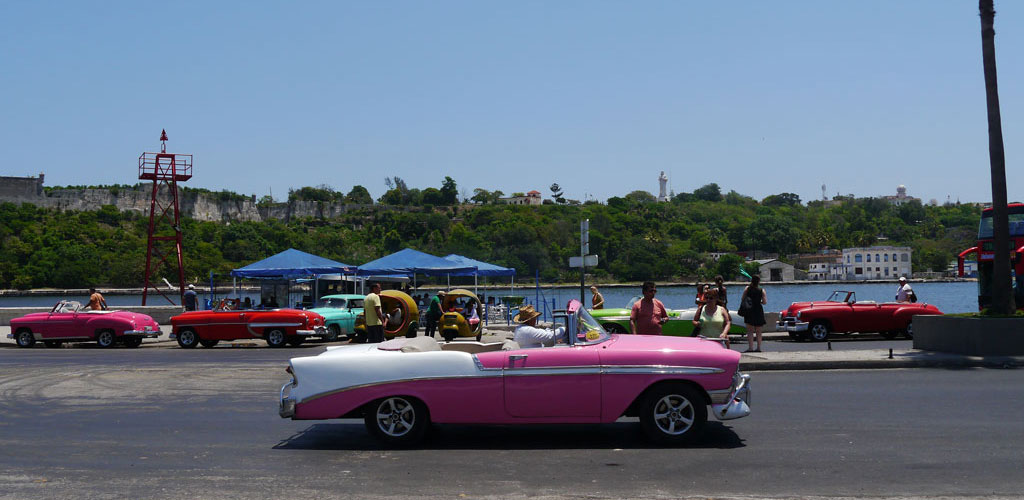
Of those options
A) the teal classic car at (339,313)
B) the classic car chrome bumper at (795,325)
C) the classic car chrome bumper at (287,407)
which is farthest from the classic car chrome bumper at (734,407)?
the teal classic car at (339,313)

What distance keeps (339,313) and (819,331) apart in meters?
13.1

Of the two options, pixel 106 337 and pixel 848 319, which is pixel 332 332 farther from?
pixel 848 319

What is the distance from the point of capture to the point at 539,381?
875 centimetres

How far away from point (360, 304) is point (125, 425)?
1606 centimetres

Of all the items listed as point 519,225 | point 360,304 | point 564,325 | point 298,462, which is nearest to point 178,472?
point 298,462

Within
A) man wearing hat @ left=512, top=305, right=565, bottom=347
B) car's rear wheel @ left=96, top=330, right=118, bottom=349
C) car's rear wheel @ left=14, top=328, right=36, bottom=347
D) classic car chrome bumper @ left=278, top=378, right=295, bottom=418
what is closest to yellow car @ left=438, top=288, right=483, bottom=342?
car's rear wheel @ left=96, top=330, right=118, bottom=349

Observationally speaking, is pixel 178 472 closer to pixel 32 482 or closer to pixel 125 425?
pixel 32 482

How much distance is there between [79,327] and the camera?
23750mm

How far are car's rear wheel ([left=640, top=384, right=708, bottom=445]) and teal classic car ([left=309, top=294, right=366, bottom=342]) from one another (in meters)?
17.0

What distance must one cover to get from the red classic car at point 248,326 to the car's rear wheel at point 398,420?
14.9 metres

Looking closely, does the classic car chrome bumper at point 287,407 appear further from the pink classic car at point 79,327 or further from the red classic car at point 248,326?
the pink classic car at point 79,327

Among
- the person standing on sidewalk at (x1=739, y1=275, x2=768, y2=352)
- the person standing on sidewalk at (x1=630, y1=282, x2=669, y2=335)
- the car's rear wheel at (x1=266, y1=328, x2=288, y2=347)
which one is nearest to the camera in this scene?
the person standing on sidewalk at (x1=630, y1=282, x2=669, y2=335)

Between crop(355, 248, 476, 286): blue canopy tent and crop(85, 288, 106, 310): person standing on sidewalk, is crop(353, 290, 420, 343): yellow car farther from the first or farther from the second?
crop(355, 248, 476, 286): blue canopy tent

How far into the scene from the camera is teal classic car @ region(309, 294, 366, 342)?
25.2 meters
